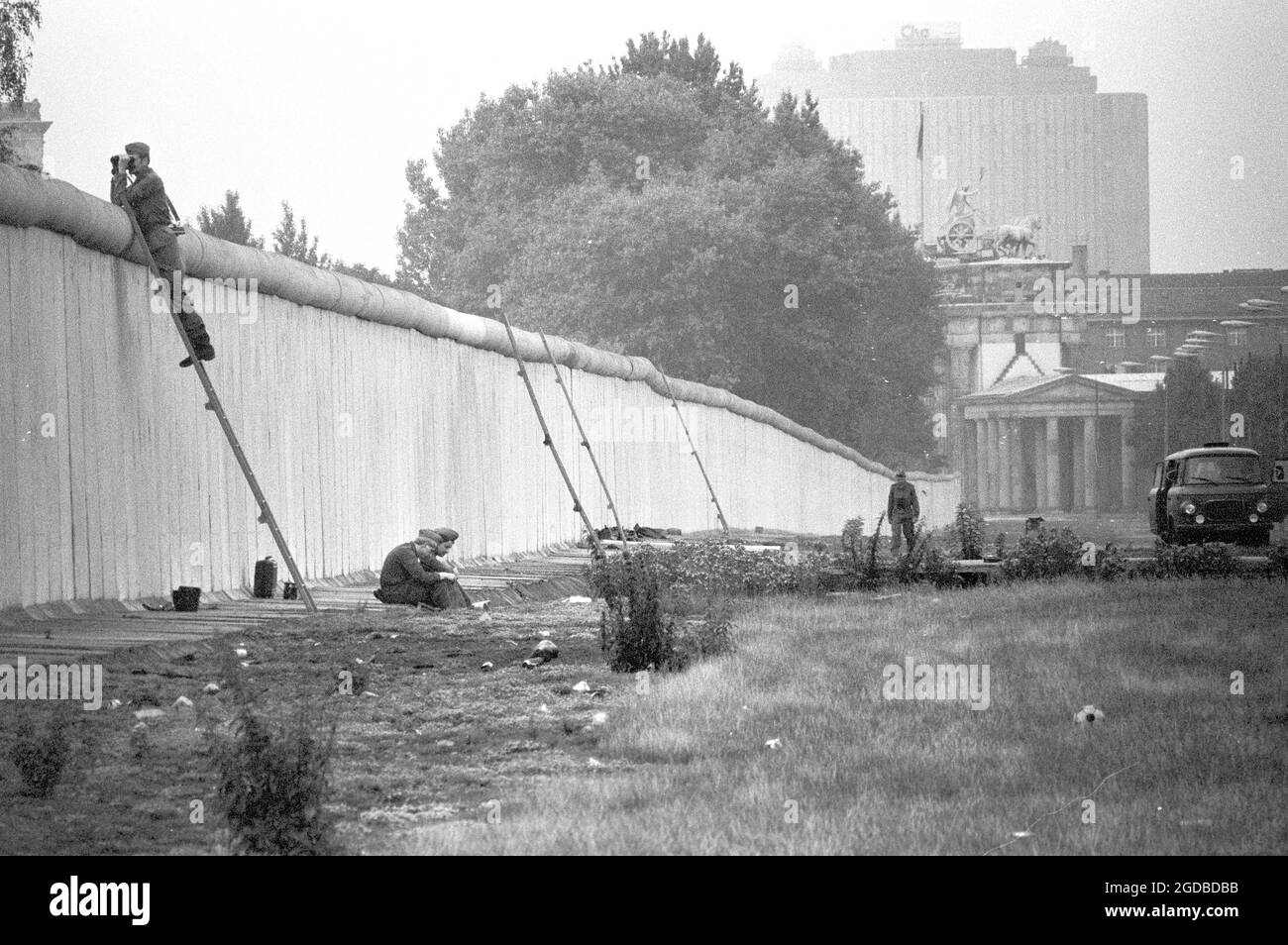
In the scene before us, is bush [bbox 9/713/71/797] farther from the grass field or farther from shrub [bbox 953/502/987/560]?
shrub [bbox 953/502/987/560]

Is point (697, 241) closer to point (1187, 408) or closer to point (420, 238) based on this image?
point (420, 238)

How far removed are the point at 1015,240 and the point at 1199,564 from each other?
13737 cm

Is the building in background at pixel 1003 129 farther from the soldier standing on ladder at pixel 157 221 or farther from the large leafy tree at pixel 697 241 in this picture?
the soldier standing on ladder at pixel 157 221

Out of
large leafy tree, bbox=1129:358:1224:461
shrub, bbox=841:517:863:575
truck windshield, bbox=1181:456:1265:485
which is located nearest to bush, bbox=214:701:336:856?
shrub, bbox=841:517:863:575

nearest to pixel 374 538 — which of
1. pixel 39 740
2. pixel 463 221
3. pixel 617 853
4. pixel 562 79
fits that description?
pixel 39 740

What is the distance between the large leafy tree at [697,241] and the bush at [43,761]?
142 feet

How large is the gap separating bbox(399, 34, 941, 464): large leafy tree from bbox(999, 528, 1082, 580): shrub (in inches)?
1138

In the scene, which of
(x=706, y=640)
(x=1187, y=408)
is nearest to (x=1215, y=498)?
(x=706, y=640)

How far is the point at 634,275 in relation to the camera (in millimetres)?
57250

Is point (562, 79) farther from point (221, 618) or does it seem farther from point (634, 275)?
point (221, 618)

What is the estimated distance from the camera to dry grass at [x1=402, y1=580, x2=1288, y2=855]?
22.4 ft

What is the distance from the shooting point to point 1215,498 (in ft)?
110

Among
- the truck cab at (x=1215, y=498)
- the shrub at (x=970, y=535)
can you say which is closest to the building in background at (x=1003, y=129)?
the truck cab at (x=1215, y=498)
